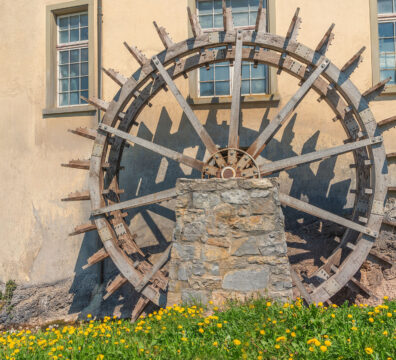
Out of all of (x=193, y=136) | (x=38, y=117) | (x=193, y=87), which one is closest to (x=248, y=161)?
(x=193, y=136)

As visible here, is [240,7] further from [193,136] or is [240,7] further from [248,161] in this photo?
[248,161]

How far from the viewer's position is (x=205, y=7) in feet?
21.3

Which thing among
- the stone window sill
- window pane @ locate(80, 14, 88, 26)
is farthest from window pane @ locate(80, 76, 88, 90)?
window pane @ locate(80, 14, 88, 26)

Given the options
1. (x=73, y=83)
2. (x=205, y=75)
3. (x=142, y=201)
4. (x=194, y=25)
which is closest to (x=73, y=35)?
(x=73, y=83)

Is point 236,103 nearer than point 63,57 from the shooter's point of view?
Yes

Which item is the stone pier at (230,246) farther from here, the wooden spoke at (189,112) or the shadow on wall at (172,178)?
the shadow on wall at (172,178)

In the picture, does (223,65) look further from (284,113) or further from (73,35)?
(73,35)

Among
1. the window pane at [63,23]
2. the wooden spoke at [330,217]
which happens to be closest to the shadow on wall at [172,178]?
the wooden spoke at [330,217]

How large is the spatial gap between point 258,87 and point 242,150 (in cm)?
Answer: 132

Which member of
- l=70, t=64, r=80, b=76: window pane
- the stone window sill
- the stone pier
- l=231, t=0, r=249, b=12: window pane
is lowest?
the stone pier

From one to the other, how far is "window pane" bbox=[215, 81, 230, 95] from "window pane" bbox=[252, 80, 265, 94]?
0.39 metres

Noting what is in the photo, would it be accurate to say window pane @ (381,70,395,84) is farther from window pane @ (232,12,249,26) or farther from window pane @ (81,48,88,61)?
window pane @ (81,48,88,61)

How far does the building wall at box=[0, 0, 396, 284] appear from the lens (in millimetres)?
5902

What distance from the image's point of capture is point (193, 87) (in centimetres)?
626
